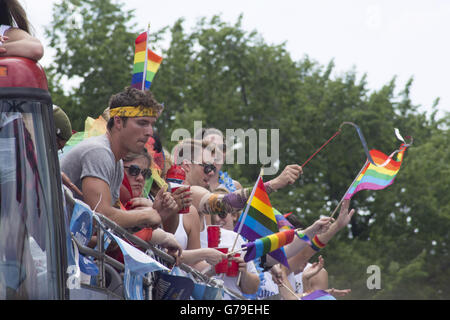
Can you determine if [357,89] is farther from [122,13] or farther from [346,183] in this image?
[122,13]

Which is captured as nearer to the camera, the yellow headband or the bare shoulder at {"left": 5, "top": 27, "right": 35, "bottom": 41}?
the bare shoulder at {"left": 5, "top": 27, "right": 35, "bottom": 41}

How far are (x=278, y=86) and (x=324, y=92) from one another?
1.67 metres

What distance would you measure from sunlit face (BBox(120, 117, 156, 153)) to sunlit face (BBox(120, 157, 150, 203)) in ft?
1.11

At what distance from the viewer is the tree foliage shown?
79.5 feet

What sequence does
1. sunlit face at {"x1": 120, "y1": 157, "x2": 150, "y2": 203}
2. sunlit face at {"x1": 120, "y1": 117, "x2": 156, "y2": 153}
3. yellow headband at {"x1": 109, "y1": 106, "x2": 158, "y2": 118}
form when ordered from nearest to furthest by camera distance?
sunlit face at {"x1": 120, "y1": 117, "x2": 156, "y2": 153}
yellow headband at {"x1": 109, "y1": 106, "x2": 158, "y2": 118}
sunlit face at {"x1": 120, "y1": 157, "x2": 150, "y2": 203}

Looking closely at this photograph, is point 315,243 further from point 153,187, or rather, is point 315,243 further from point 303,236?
point 153,187

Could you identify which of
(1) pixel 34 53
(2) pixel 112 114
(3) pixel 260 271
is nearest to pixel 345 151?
(3) pixel 260 271

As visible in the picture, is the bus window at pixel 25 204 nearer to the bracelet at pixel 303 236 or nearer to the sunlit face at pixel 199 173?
the sunlit face at pixel 199 173

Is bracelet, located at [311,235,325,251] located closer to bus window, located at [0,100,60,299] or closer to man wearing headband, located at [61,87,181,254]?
man wearing headband, located at [61,87,181,254]

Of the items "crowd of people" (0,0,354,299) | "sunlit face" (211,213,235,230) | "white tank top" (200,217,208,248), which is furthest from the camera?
"sunlit face" (211,213,235,230)

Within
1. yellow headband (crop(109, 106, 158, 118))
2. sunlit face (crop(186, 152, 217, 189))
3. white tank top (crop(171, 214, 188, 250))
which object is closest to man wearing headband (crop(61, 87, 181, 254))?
yellow headband (crop(109, 106, 158, 118))

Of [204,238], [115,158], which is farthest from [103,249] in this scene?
[204,238]

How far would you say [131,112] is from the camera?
550 cm

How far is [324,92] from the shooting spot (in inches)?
1150
